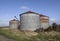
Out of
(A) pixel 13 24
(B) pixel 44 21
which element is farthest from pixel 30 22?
(A) pixel 13 24

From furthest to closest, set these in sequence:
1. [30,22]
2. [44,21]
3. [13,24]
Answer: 1. [13,24]
2. [44,21]
3. [30,22]

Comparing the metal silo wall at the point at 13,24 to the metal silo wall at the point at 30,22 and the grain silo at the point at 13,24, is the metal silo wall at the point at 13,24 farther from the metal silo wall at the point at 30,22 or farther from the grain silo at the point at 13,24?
the metal silo wall at the point at 30,22

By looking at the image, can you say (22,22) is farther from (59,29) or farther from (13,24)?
(59,29)

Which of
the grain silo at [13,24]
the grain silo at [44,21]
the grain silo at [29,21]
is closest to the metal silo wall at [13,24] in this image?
the grain silo at [13,24]

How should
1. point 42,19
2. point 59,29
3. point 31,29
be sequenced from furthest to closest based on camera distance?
point 42,19 → point 31,29 → point 59,29

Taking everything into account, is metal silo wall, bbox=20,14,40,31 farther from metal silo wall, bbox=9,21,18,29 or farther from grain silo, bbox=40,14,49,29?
metal silo wall, bbox=9,21,18,29

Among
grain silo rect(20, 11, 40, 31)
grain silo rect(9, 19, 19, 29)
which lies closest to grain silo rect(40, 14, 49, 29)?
grain silo rect(20, 11, 40, 31)

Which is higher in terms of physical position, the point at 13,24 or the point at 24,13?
the point at 24,13

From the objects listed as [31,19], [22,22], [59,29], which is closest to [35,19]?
[31,19]

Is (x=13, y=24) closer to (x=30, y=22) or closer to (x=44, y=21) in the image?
(x=30, y=22)

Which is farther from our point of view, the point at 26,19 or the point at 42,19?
the point at 42,19

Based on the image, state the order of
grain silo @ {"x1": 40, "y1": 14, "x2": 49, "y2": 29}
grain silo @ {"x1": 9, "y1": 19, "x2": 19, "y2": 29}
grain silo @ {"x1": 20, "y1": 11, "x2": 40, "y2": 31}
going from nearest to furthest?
grain silo @ {"x1": 20, "y1": 11, "x2": 40, "y2": 31} < grain silo @ {"x1": 40, "y1": 14, "x2": 49, "y2": 29} < grain silo @ {"x1": 9, "y1": 19, "x2": 19, "y2": 29}

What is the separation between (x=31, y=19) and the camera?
101 feet

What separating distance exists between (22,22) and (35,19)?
286 centimetres
